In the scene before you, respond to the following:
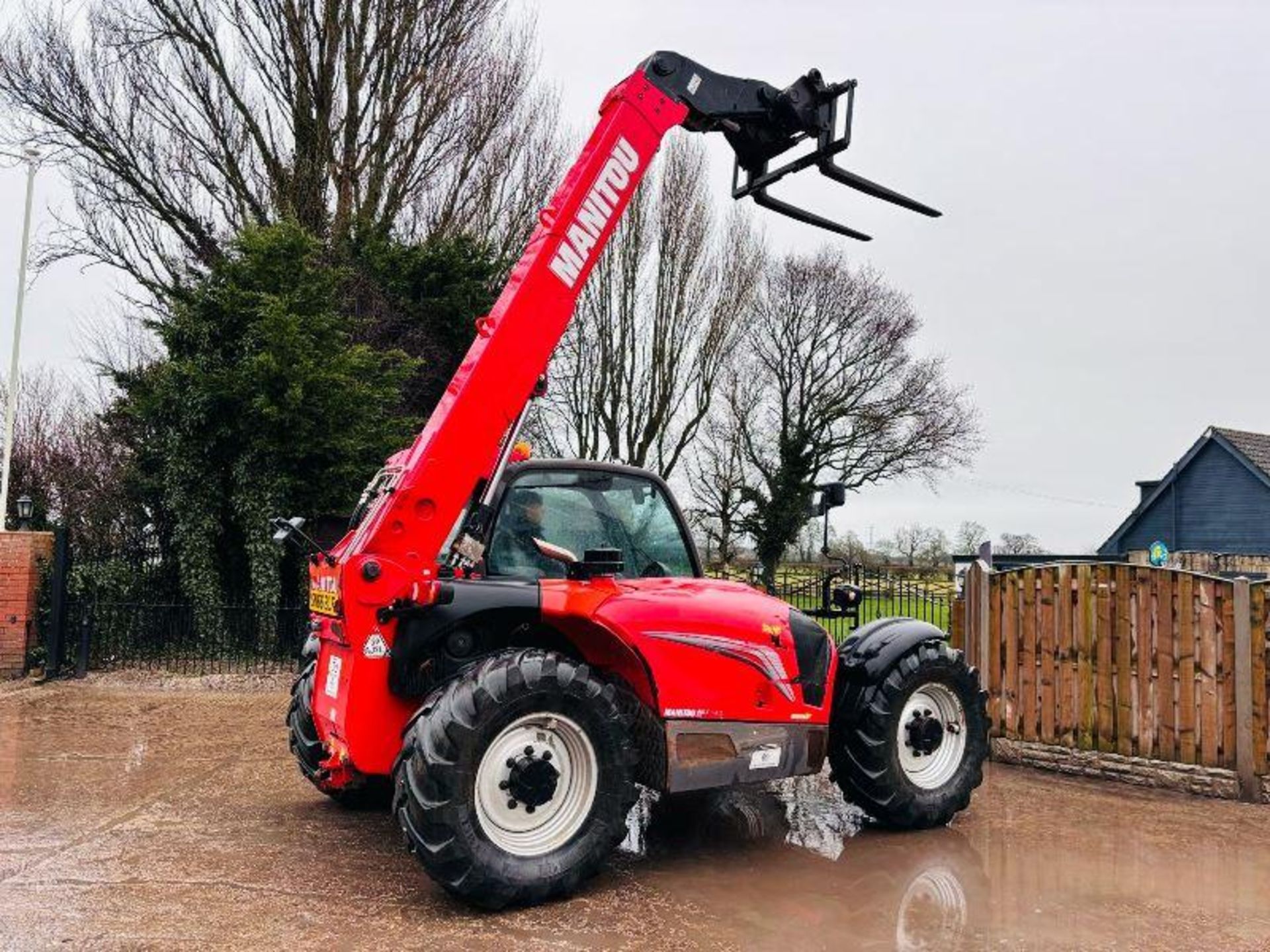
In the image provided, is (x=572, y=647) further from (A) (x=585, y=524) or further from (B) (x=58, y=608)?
(B) (x=58, y=608)

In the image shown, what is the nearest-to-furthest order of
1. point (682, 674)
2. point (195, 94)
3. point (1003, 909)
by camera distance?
point (1003, 909), point (682, 674), point (195, 94)

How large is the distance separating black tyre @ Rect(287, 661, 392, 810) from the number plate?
705mm

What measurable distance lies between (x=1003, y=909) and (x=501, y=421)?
3169mm

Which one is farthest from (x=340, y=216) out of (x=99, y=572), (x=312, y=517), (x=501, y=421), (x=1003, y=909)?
(x=1003, y=909)

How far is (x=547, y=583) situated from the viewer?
4.65 m

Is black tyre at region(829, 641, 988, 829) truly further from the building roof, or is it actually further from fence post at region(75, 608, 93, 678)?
the building roof

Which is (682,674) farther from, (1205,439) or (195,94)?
(1205,439)

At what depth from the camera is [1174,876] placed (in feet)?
16.1

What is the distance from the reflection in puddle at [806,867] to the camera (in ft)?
13.5

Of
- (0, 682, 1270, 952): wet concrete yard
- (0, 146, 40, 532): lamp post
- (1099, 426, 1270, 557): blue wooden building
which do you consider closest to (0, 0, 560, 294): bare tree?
(0, 146, 40, 532): lamp post

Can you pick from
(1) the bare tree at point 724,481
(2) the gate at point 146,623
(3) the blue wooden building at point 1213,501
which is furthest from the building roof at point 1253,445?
(2) the gate at point 146,623

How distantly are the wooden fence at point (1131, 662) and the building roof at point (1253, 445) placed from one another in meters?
30.6

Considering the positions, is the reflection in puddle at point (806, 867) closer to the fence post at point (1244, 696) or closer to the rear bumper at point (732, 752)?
the rear bumper at point (732, 752)

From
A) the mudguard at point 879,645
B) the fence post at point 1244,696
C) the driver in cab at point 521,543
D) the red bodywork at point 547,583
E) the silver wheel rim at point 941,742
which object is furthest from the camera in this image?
the fence post at point 1244,696
